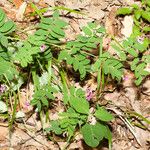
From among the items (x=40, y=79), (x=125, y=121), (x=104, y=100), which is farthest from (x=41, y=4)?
(x=125, y=121)

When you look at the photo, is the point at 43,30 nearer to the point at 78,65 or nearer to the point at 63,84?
the point at 78,65

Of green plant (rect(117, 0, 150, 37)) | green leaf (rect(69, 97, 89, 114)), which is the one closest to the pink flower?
green leaf (rect(69, 97, 89, 114))

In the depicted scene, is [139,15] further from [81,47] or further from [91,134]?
[91,134]

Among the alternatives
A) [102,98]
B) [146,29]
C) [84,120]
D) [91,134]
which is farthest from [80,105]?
[146,29]

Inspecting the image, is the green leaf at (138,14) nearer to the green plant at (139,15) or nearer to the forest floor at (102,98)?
the green plant at (139,15)

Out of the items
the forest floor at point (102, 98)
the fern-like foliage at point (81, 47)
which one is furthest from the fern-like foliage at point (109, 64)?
the forest floor at point (102, 98)

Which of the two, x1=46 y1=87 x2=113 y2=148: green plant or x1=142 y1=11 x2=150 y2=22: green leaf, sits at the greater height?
x1=142 y1=11 x2=150 y2=22: green leaf

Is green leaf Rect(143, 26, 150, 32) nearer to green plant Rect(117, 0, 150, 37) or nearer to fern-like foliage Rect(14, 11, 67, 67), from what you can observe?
green plant Rect(117, 0, 150, 37)
